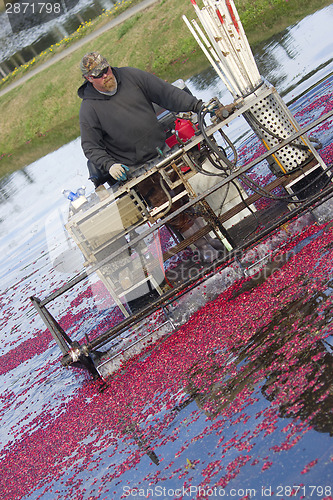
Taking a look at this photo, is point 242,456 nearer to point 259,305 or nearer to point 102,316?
point 259,305

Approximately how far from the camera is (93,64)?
7.56 m

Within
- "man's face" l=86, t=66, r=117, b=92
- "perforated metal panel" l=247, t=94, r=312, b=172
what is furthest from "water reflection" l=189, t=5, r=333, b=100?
"man's face" l=86, t=66, r=117, b=92

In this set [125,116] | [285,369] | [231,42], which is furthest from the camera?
[125,116]

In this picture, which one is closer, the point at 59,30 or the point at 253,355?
the point at 253,355

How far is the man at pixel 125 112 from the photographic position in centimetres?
796

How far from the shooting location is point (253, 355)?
6.05 meters

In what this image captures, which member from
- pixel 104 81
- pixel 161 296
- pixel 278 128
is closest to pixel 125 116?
pixel 104 81

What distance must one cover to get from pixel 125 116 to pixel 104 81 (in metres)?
0.58

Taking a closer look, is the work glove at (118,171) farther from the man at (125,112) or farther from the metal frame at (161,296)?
the metal frame at (161,296)

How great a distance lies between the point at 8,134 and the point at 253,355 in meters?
40.1

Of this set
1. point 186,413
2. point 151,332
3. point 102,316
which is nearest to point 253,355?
point 186,413

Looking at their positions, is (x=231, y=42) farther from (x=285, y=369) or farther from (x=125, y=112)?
(x=285, y=369)

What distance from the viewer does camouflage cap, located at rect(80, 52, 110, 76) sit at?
752cm

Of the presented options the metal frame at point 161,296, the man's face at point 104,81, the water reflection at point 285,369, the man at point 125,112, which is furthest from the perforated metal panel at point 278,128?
the water reflection at point 285,369
